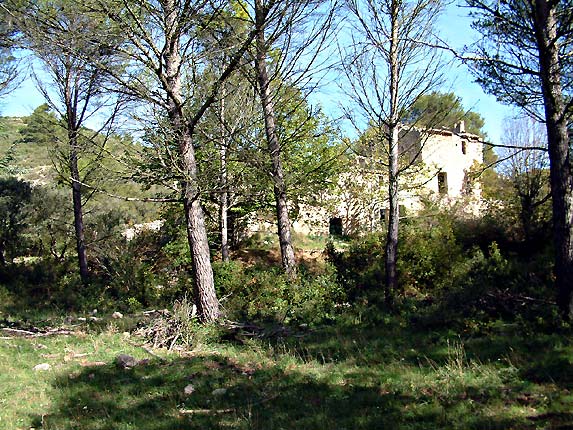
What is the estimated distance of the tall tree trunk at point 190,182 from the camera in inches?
308

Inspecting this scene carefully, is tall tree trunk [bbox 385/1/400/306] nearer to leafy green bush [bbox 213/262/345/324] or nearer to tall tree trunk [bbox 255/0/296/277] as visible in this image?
leafy green bush [bbox 213/262/345/324]

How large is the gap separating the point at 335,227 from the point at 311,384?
15352mm

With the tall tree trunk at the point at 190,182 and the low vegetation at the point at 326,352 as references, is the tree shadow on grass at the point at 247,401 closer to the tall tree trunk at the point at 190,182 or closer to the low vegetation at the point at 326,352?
the low vegetation at the point at 326,352

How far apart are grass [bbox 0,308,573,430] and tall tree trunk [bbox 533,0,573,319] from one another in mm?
844

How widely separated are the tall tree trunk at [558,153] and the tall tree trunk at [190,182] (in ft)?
17.9

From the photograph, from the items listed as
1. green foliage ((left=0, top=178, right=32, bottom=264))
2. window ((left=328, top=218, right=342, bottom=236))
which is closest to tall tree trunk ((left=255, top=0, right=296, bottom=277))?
window ((left=328, top=218, right=342, bottom=236))

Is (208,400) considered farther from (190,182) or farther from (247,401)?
(190,182)

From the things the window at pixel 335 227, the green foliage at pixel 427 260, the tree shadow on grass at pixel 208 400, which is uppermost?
the window at pixel 335 227

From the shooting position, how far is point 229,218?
53.9 ft

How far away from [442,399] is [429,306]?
13.6 feet

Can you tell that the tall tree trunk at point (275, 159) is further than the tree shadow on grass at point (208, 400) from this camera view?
Yes

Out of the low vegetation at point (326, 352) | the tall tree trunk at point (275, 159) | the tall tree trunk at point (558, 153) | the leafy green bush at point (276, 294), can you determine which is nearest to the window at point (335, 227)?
the low vegetation at point (326, 352)

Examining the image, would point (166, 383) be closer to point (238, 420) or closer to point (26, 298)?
point (238, 420)

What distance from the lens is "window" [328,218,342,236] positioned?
66.4 feet
